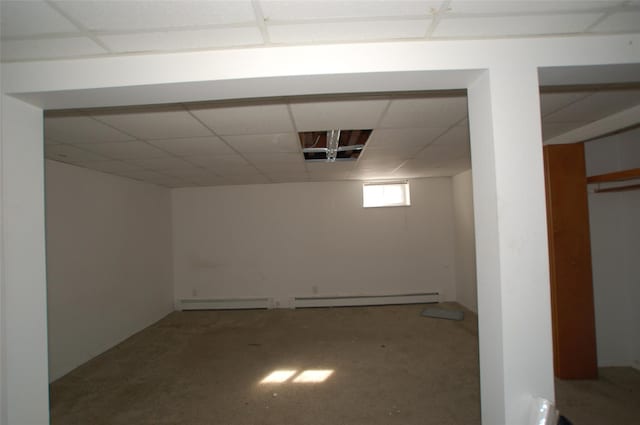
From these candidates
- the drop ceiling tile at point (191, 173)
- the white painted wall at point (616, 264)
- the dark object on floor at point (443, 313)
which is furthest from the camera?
the dark object on floor at point (443, 313)

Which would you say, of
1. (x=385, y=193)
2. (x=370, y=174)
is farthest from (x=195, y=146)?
(x=385, y=193)

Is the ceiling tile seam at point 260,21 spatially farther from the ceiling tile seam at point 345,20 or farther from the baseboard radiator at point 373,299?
the baseboard radiator at point 373,299

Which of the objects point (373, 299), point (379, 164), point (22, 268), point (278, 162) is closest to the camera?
point (22, 268)

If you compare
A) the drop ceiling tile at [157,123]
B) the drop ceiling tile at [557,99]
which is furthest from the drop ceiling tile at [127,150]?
the drop ceiling tile at [557,99]

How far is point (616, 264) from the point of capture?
8.36 ft

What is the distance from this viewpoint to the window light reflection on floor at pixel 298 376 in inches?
99.8

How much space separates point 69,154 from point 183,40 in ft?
8.00

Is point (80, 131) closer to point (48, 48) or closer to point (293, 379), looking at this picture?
point (48, 48)

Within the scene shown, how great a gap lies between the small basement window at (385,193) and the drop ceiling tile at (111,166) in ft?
11.8

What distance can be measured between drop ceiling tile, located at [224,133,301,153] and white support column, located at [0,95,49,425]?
122 cm

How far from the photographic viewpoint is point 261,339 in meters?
3.52

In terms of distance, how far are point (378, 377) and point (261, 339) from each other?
1.70m

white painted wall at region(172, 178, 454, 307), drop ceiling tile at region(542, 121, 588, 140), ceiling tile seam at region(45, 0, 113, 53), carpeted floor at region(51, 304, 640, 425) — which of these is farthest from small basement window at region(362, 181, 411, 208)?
ceiling tile seam at region(45, 0, 113, 53)

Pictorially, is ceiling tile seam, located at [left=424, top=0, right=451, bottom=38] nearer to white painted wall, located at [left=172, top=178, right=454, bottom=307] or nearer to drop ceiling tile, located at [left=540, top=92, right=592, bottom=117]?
drop ceiling tile, located at [left=540, top=92, right=592, bottom=117]
